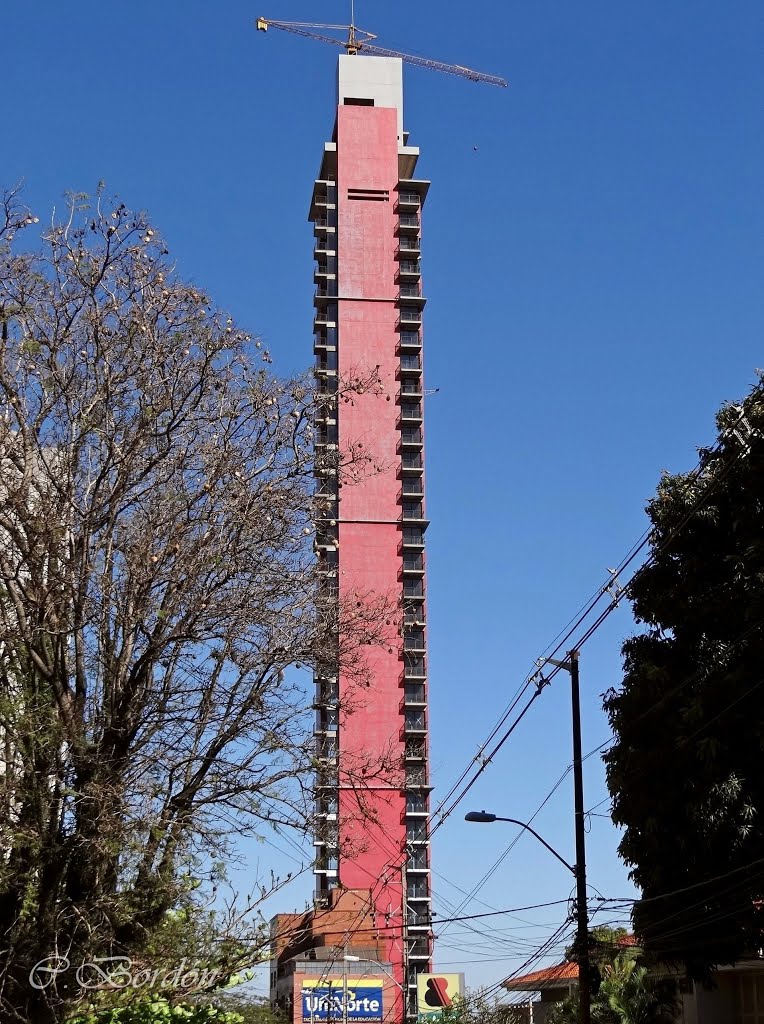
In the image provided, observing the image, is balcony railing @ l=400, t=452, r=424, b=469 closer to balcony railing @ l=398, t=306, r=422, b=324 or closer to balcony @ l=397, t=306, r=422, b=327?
balcony @ l=397, t=306, r=422, b=327

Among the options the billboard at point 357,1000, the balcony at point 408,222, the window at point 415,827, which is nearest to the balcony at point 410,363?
the balcony at point 408,222

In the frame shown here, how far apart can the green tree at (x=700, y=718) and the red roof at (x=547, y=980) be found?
74.4 feet

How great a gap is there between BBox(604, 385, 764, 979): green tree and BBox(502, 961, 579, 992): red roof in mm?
22666

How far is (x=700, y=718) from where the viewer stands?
24047 mm

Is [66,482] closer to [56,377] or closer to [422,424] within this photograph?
[56,377]

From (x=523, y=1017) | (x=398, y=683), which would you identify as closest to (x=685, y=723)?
(x=523, y=1017)

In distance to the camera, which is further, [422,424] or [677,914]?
[422,424]

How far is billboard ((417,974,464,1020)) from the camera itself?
215ft

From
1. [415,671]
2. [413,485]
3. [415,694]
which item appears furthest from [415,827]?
[413,485]

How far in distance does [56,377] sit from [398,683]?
224ft

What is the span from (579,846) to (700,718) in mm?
3453

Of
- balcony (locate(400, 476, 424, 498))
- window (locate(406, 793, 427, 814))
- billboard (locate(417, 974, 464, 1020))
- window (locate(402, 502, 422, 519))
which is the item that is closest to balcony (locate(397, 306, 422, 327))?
balcony (locate(400, 476, 424, 498))

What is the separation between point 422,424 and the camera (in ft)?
286

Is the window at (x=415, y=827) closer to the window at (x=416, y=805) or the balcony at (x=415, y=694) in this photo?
the window at (x=416, y=805)
